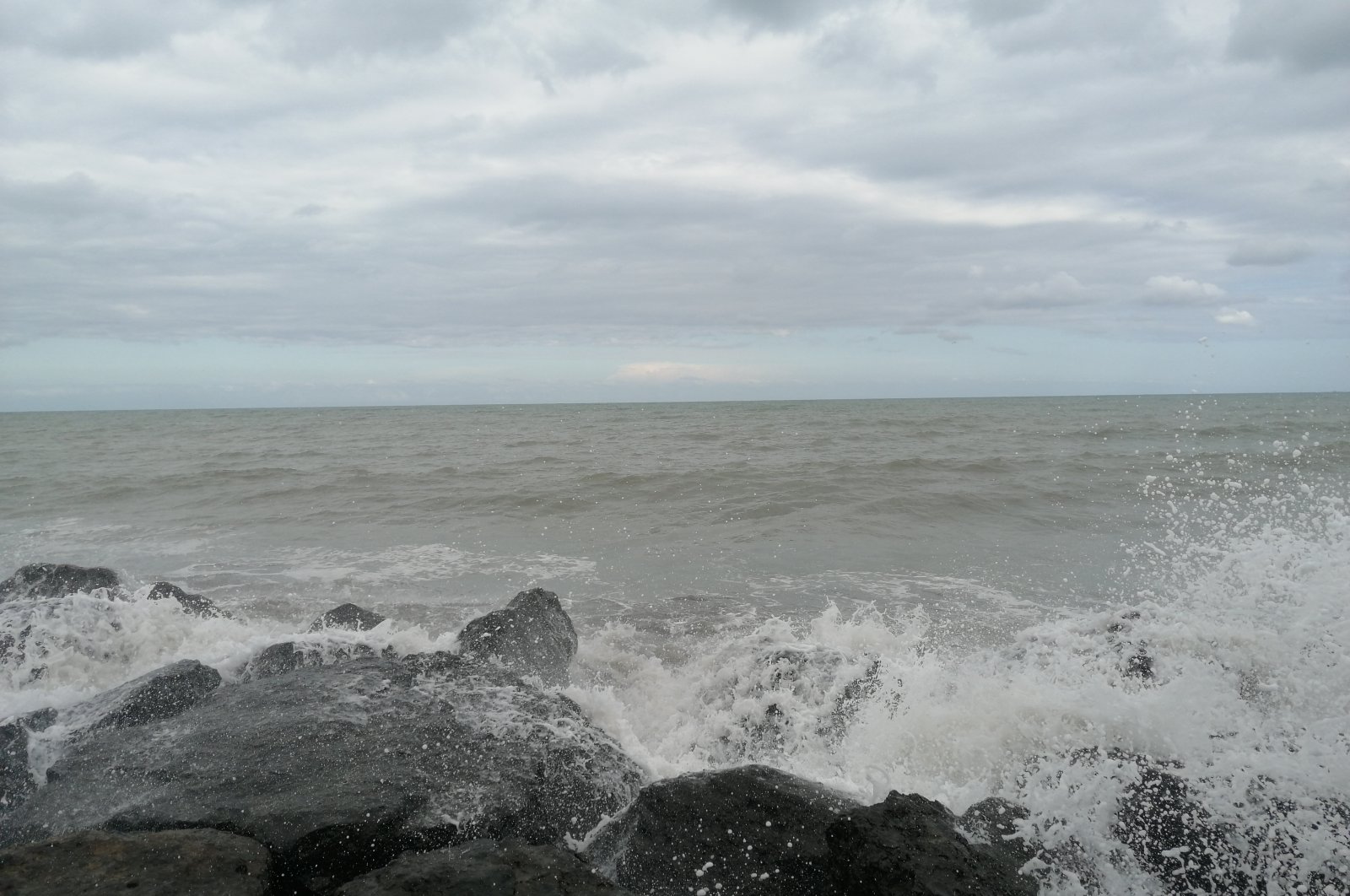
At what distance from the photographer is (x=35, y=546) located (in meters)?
11.8

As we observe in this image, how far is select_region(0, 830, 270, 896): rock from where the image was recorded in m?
2.55

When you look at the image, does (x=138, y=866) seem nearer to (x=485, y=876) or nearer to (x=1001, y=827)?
(x=485, y=876)

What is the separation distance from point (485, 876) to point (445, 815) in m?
0.75

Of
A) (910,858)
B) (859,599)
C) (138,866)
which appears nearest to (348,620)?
(138,866)

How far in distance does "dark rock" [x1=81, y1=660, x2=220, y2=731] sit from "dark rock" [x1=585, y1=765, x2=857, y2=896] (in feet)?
9.73

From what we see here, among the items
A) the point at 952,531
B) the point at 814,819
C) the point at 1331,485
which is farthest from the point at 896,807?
the point at 1331,485

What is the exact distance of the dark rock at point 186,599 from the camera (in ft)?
24.0

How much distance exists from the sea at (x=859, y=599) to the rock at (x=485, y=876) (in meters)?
1.55

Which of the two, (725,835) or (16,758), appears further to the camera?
(16,758)

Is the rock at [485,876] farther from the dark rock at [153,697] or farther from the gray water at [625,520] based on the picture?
the gray water at [625,520]

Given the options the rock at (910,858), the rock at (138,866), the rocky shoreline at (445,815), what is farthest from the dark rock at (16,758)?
the rock at (910,858)

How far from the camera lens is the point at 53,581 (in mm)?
7414

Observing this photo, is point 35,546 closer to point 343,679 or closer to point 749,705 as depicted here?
point 343,679

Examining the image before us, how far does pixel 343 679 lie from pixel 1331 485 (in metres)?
19.5
